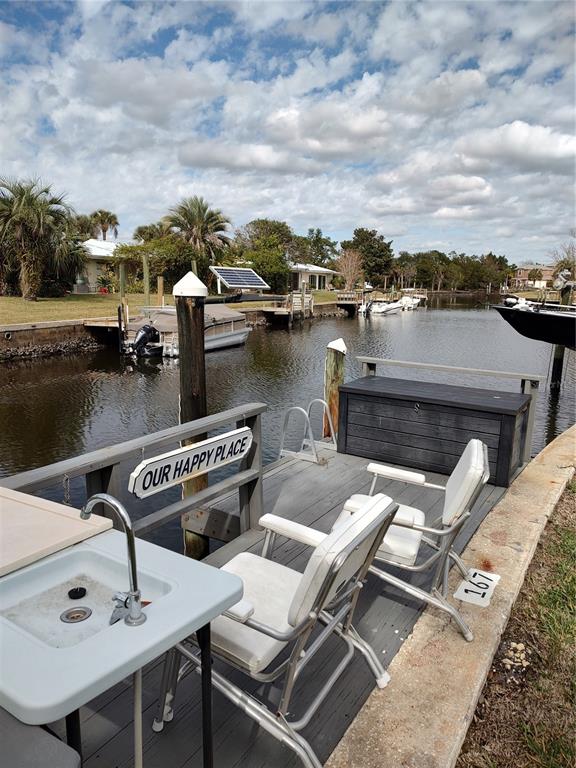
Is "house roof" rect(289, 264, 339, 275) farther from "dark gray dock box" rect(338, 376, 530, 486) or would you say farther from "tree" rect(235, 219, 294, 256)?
"dark gray dock box" rect(338, 376, 530, 486)

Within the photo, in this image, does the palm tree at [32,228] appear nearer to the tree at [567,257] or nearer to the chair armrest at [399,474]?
the chair armrest at [399,474]

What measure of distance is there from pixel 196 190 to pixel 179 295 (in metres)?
34.5

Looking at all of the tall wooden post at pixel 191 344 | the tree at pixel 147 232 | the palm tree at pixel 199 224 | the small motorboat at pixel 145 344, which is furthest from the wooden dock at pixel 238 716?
the tree at pixel 147 232

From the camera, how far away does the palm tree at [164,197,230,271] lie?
3394 cm

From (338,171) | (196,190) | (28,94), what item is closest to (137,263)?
(196,190)

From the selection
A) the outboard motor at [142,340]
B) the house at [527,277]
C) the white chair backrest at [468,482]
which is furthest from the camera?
the house at [527,277]

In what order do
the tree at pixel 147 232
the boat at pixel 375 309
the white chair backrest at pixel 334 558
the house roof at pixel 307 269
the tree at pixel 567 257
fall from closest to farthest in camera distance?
the white chair backrest at pixel 334 558
the tree at pixel 567 257
the tree at pixel 147 232
the boat at pixel 375 309
the house roof at pixel 307 269

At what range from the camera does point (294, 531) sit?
2168 mm

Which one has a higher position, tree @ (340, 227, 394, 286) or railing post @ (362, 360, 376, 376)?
tree @ (340, 227, 394, 286)

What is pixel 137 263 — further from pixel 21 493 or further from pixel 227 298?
pixel 21 493

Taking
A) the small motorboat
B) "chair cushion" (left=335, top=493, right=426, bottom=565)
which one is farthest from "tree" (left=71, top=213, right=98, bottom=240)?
"chair cushion" (left=335, top=493, right=426, bottom=565)

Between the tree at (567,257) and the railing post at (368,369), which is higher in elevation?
the tree at (567,257)

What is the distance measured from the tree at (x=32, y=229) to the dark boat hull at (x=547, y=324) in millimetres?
19025

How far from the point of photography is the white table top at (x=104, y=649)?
87 cm
